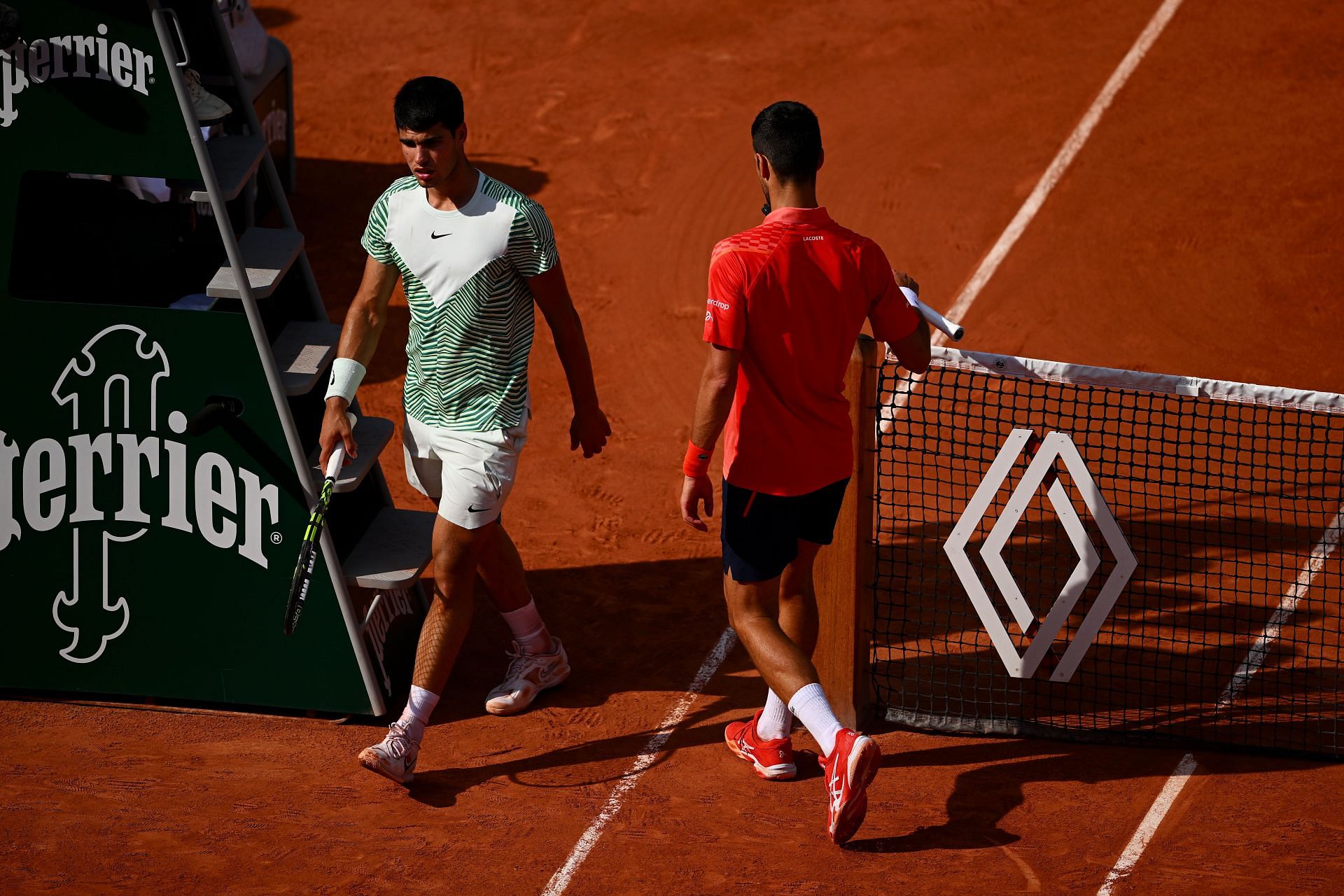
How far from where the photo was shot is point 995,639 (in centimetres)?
651

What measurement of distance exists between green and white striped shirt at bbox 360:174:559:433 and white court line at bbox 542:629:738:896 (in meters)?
1.58

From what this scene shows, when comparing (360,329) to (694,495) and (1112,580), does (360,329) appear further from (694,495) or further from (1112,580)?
(1112,580)

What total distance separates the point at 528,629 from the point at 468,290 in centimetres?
171

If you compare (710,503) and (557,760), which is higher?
(710,503)

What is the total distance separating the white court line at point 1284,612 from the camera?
676 cm

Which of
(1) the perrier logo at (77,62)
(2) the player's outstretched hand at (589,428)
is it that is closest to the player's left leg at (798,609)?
(2) the player's outstretched hand at (589,428)

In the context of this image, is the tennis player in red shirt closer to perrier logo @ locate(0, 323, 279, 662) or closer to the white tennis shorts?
the white tennis shorts

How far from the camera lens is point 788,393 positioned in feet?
18.0

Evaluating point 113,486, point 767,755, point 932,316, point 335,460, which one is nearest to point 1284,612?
point 932,316

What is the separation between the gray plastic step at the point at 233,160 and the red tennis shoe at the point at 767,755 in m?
3.11

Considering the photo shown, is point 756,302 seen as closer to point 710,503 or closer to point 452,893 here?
point 710,503

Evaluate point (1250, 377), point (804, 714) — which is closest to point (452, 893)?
point (804, 714)

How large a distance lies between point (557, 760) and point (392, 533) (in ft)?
4.26

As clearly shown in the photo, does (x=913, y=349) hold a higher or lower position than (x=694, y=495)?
higher
